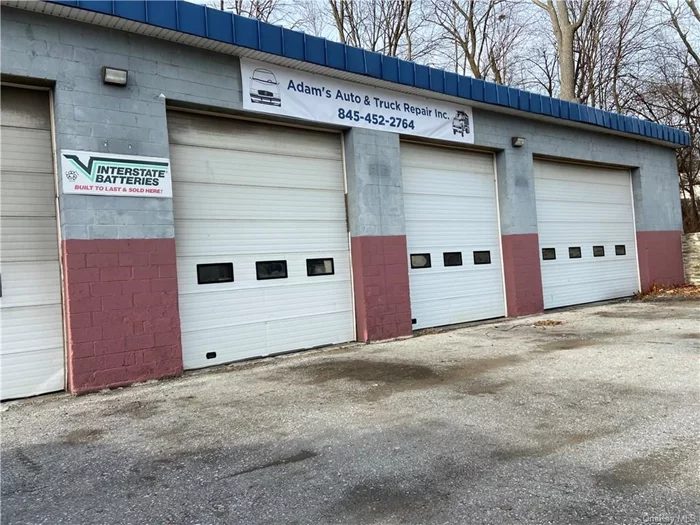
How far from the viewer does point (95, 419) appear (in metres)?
5.11

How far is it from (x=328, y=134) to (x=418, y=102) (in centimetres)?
214

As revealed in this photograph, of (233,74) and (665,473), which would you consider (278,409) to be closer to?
(665,473)

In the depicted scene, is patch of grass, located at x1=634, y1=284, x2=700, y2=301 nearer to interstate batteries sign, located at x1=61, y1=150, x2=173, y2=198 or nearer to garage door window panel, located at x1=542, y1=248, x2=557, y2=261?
garage door window panel, located at x1=542, y1=248, x2=557, y2=261

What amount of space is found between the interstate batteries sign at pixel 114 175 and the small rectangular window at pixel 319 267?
2697 millimetres

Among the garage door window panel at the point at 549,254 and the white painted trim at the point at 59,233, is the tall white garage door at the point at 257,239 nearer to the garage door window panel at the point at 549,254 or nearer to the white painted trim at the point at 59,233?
the white painted trim at the point at 59,233

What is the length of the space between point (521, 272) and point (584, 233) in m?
3.29

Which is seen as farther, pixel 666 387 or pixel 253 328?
pixel 253 328

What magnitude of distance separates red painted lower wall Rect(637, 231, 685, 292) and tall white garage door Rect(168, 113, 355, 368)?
10.5 meters

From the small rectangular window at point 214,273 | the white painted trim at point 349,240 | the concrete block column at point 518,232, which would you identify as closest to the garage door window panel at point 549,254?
the concrete block column at point 518,232

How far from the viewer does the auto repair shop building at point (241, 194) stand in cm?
627

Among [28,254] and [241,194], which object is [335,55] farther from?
[28,254]

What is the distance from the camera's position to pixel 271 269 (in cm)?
833

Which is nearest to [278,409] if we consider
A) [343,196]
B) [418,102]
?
[343,196]

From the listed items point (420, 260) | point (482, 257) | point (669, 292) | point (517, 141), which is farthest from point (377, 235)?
point (669, 292)
